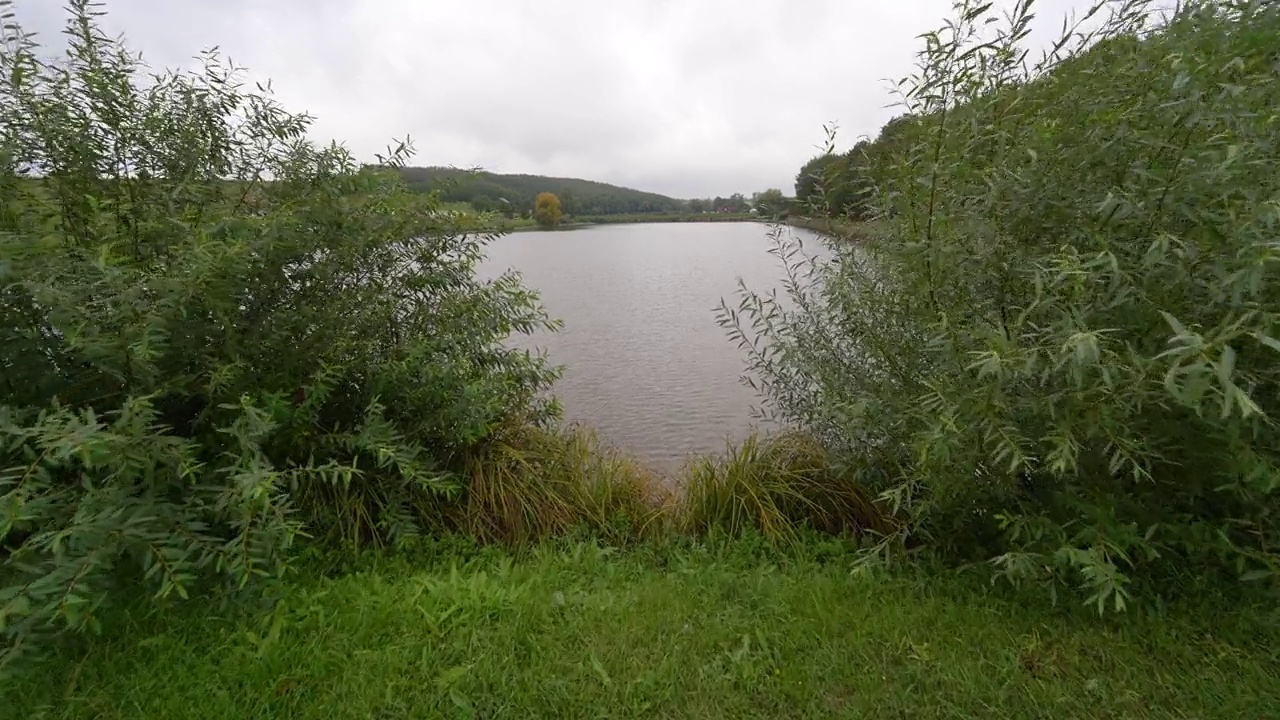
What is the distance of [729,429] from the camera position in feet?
21.1

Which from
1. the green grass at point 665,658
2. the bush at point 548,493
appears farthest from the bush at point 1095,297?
the bush at point 548,493

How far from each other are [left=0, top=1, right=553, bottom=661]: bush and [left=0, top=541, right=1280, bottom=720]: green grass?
283mm

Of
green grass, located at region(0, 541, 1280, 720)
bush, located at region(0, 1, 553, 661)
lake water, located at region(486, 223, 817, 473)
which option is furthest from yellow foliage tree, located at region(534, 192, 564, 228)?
green grass, located at region(0, 541, 1280, 720)

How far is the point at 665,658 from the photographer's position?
2318 millimetres

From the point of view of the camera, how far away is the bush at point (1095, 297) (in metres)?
1.82

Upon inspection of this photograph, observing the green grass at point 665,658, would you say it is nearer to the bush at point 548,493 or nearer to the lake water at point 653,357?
the bush at point 548,493

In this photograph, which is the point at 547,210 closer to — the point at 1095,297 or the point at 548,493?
the point at 548,493

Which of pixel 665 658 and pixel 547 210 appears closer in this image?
pixel 665 658

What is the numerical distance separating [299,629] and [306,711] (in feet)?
1.52

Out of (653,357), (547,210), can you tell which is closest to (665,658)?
(653,357)

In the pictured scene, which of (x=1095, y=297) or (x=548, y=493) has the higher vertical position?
(x=1095, y=297)

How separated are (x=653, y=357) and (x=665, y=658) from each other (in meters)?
7.10

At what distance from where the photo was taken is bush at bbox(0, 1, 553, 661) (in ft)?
6.86

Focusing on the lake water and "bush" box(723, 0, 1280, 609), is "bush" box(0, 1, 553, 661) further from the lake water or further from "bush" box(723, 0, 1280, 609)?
"bush" box(723, 0, 1280, 609)
